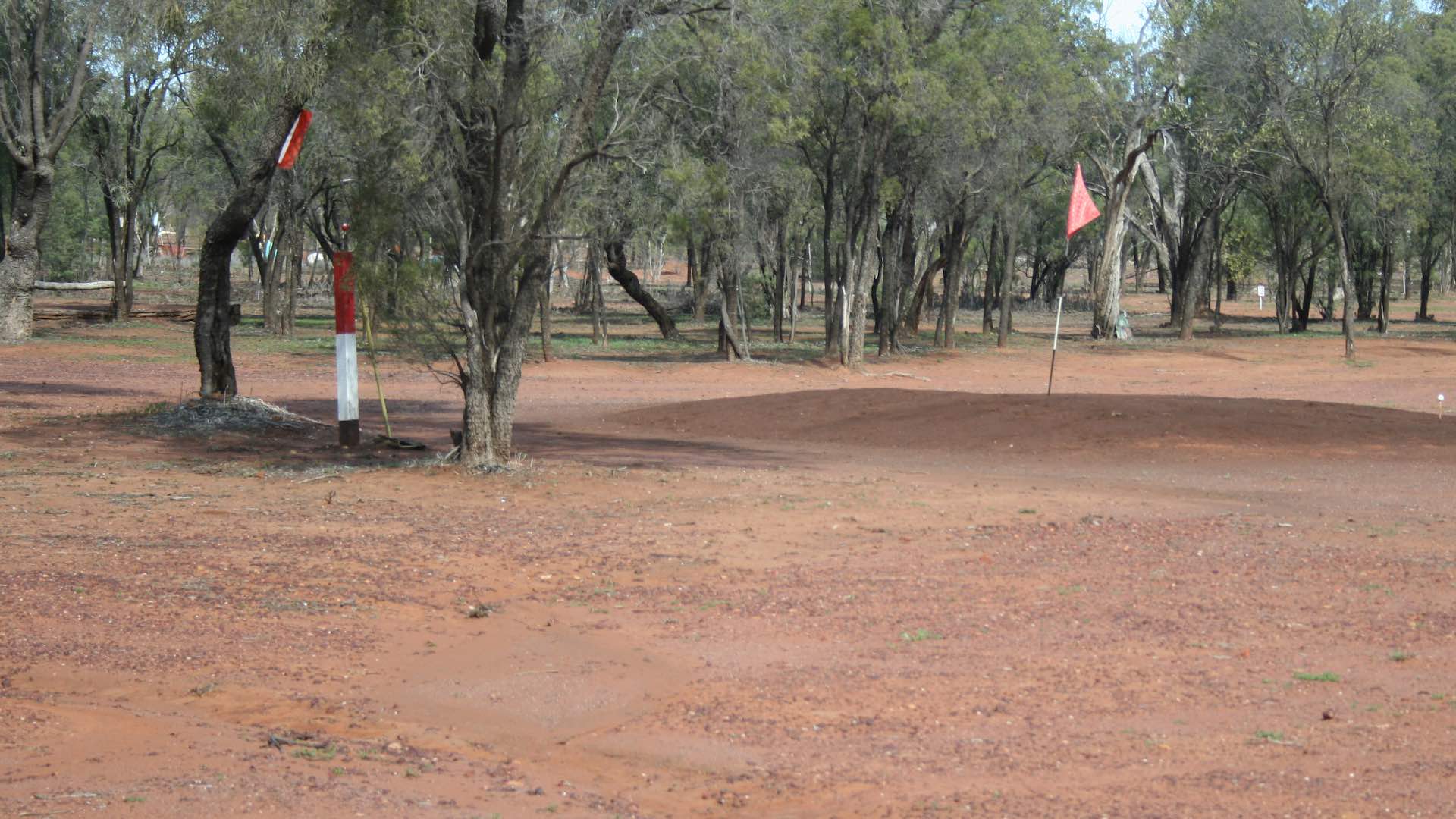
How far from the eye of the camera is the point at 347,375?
16.8 metres

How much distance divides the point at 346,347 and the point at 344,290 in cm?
81

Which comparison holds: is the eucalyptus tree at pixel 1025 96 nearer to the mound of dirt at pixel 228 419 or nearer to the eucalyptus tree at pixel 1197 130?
the eucalyptus tree at pixel 1197 130

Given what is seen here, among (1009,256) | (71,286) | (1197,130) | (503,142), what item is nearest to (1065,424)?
(503,142)

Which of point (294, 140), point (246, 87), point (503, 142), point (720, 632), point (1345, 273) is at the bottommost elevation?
point (720, 632)

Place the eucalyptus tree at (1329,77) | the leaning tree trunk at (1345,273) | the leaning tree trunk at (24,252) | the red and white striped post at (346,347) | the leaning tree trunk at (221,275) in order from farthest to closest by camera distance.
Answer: the leaning tree trunk at (1345,273) < the eucalyptus tree at (1329,77) < the leaning tree trunk at (24,252) < the leaning tree trunk at (221,275) < the red and white striped post at (346,347)

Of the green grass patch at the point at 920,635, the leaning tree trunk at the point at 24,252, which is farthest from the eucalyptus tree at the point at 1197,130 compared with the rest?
the green grass patch at the point at 920,635

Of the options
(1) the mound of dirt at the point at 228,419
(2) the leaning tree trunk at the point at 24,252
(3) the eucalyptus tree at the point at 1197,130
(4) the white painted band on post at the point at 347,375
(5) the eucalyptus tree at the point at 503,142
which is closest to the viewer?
(5) the eucalyptus tree at the point at 503,142

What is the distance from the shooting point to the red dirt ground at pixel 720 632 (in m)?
5.98

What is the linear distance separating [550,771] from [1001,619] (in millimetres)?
3851

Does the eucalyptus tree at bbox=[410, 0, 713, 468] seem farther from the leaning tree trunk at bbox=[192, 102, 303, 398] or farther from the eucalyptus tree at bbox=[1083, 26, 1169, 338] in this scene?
the eucalyptus tree at bbox=[1083, 26, 1169, 338]

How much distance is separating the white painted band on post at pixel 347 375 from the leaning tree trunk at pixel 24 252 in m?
21.5

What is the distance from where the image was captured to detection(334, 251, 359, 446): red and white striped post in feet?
52.0

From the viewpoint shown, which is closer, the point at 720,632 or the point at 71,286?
the point at 720,632

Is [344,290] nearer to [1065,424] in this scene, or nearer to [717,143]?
[1065,424]
